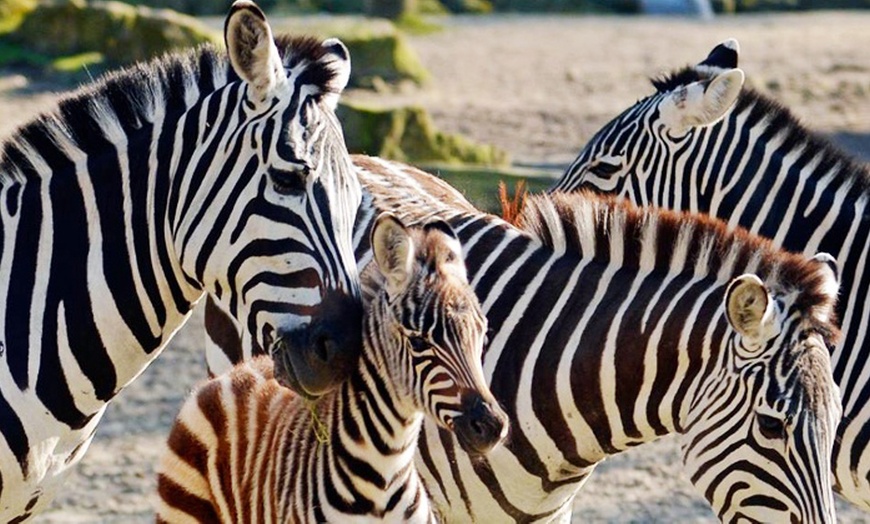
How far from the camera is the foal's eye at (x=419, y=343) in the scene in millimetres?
4203

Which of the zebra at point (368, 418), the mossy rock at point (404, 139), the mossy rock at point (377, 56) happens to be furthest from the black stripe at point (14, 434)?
the mossy rock at point (377, 56)

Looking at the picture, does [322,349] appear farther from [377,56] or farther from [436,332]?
[377,56]

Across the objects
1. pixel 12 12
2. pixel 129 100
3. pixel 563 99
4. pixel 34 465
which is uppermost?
pixel 129 100

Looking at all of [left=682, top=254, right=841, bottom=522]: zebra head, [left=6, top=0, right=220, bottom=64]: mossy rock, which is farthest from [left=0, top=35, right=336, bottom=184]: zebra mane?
[left=6, top=0, right=220, bottom=64]: mossy rock

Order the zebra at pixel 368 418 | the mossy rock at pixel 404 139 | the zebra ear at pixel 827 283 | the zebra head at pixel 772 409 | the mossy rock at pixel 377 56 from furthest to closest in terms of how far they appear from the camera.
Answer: the mossy rock at pixel 377 56 < the mossy rock at pixel 404 139 < the zebra ear at pixel 827 283 < the zebra head at pixel 772 409 < the zebra at pixel 368 418

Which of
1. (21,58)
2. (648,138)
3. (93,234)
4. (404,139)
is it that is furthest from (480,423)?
(21,58)

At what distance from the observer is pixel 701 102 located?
650cm

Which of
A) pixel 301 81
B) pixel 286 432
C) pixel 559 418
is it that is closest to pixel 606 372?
pixel 559 418

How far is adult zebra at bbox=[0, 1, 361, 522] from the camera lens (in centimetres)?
457

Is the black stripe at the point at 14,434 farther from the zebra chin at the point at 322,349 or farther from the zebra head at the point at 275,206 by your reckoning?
the zebra chin at the point at 322,349

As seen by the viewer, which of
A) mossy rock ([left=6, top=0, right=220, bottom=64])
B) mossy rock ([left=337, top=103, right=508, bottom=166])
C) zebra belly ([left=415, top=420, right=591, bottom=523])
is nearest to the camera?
zebra belly ([left=415, top=420, right=591, bottom=523])

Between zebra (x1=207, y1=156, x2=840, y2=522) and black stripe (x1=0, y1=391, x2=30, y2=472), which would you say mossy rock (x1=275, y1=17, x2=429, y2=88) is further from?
black stripe (x1=0, y1=391, x2=30, y2=472)

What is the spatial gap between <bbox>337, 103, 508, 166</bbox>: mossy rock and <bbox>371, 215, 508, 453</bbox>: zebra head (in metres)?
9.76

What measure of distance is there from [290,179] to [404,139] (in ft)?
32.6
